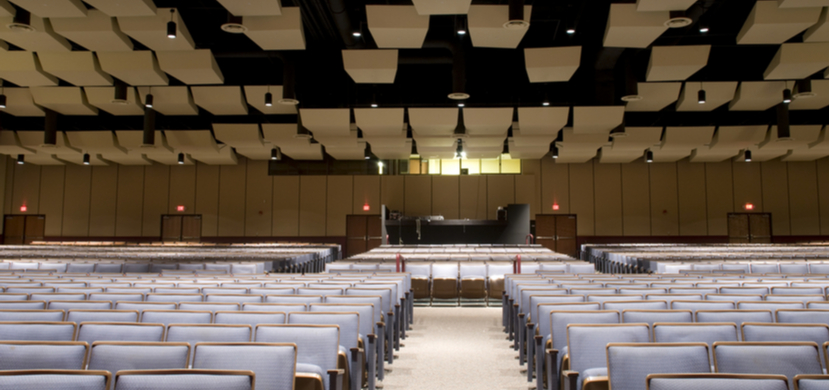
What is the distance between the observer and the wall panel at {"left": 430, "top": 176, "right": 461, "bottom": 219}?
21.6 metres

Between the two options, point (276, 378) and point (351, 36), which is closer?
point (276, 378)

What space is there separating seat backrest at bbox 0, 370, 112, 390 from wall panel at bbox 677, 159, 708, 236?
75.1 ft

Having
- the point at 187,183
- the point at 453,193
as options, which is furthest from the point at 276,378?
the point at 187,183

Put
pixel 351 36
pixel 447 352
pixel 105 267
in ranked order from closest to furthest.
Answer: pixel 447 352, pixel 105 267, pixel 351 36

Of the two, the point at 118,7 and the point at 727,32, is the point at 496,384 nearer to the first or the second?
the point at 118,7

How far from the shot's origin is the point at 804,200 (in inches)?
838

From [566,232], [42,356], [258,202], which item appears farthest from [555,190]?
[42,356]

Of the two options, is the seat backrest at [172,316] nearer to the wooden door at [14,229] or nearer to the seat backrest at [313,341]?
the seat backrest at [313,341]

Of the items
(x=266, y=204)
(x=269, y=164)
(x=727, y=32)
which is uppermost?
(x=727, y=32)

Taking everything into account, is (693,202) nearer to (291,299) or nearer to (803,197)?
(803,197)

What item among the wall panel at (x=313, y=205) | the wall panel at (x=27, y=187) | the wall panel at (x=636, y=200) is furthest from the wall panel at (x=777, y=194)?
the wall panel at (x=27, y=187)

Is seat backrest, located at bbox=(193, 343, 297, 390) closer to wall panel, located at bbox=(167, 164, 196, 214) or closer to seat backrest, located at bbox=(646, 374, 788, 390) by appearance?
seat backrest, located at bbox=(646, 374, 788, 390)

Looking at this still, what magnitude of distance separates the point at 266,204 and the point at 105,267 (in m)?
13.2

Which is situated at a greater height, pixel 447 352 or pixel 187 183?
pixel 187 183
